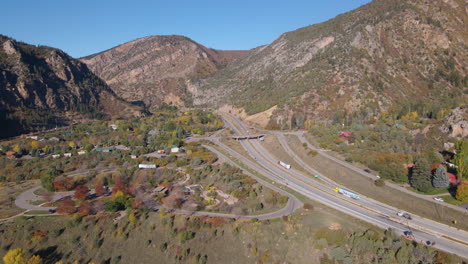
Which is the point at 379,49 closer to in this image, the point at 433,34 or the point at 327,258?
the point at 433,34

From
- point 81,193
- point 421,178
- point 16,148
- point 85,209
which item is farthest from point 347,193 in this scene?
point 16,148

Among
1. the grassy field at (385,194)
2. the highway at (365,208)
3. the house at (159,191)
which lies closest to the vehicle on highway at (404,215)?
the highway at (365,208)

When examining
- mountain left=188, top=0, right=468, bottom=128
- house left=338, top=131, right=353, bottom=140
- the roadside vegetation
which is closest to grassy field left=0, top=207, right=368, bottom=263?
the roadside vegetation

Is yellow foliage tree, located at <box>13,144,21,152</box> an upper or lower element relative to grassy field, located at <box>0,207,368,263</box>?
upper

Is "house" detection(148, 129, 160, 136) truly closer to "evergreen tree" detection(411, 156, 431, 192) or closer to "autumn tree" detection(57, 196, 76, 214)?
"autumn tree" detection(57, 196, 76, 214)

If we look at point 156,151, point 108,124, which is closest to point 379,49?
point 156,151

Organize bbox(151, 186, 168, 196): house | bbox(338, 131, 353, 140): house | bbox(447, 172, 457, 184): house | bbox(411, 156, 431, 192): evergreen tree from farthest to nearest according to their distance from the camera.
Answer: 1. bbox(338, 131, 353, 140): house
2. bbox(151, 186, 168, 196): house
3. bbox(447, 172, 457, 184): house
4. bbox(411, 156, 431, 192): evergreen tree

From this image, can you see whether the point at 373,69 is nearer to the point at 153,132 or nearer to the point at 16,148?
the point at 153,132
